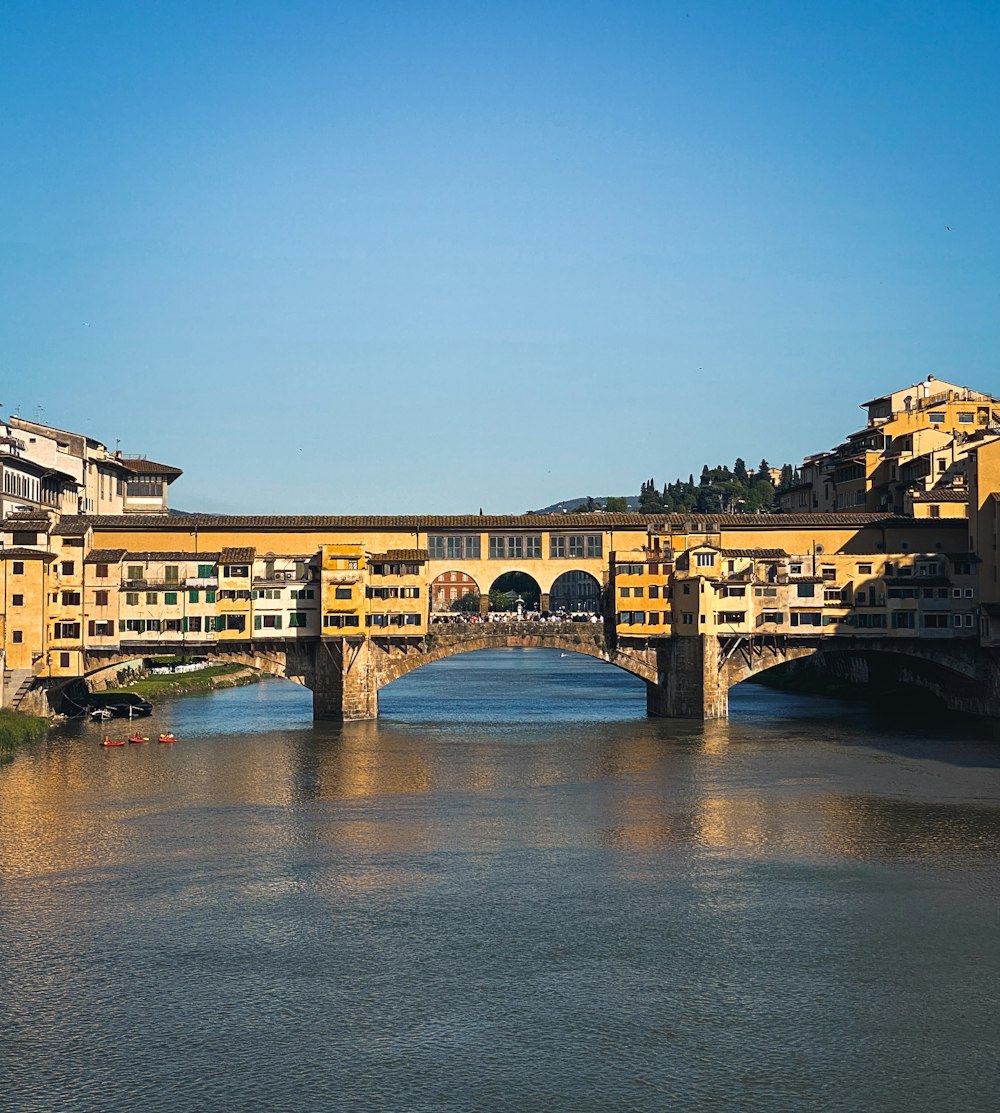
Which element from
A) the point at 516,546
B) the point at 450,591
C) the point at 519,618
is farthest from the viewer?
the point at 450,591

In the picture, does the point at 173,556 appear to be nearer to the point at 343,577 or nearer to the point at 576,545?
the point at 343,577

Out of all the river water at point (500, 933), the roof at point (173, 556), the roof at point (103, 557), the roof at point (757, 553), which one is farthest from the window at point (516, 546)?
the roof at point (103, 557)

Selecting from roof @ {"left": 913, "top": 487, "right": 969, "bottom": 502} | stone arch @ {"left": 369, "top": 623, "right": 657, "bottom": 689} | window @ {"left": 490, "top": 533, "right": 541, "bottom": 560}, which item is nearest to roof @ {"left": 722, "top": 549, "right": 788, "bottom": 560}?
stone arch @ {"left": 369, "top": 623, "right": 657, "bottom": 689}

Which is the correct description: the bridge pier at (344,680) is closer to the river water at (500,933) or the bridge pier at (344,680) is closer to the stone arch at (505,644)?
the stone arch at (505,644)

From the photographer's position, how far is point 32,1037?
28.9 meters

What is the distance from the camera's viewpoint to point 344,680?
260ft

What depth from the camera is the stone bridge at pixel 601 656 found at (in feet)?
261

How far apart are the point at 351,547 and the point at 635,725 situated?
63.2 ft

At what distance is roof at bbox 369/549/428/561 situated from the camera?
80.8 metres

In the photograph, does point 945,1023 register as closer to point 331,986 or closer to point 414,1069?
point 414,1069

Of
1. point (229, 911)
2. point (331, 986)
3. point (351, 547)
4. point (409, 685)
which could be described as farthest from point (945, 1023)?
point (409, 685)

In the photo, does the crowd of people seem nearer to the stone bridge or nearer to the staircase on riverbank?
the stone bridge

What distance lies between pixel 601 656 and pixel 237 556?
2220 cm

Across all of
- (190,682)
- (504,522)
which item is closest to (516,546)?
(504,522)
